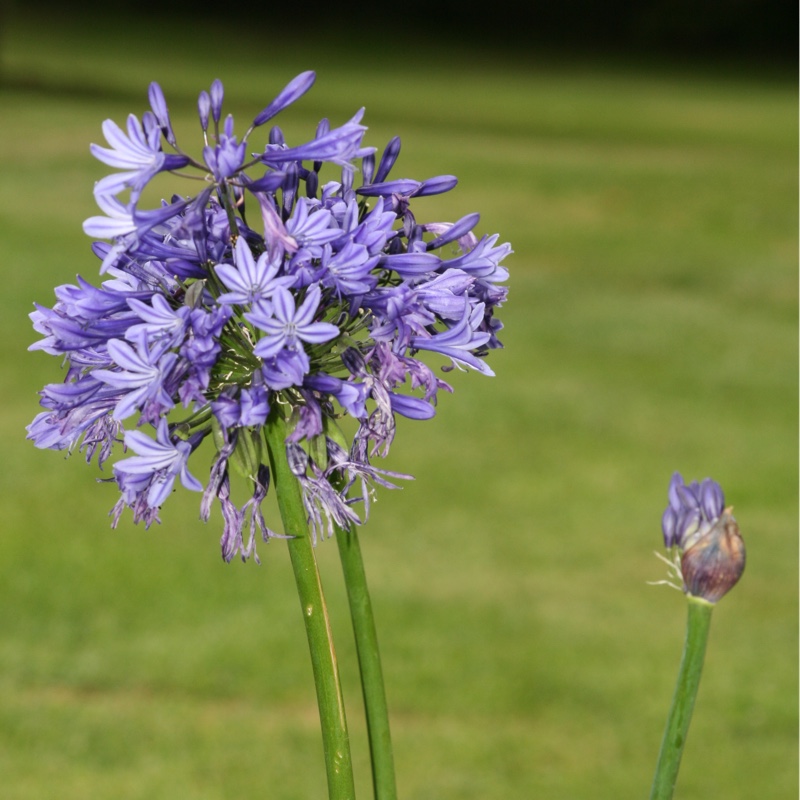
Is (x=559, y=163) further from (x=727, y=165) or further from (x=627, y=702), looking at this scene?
(x=627, y=702)

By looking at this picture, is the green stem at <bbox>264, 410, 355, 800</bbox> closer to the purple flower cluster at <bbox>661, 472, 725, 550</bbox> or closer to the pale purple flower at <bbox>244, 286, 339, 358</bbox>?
the pale purple flower at <bbox>244, 286, 339, 358</bbox>

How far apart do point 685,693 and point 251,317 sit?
25.0 inches

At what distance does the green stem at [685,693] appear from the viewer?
1.37m

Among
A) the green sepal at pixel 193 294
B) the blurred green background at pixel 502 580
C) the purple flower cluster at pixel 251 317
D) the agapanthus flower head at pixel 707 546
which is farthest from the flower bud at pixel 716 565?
the blurred green background at pixel 502 580

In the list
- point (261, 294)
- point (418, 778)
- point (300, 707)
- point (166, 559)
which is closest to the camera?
point (261, 294)

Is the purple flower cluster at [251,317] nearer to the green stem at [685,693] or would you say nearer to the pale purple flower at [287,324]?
the pale purple flower at [287,324]

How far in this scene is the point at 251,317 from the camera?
1128 mm

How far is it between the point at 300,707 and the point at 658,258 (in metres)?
9.11

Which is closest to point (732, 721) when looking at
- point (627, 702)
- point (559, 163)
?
point (627, 702)

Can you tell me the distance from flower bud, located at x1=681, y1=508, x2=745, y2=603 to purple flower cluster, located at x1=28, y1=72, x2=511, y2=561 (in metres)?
0.35

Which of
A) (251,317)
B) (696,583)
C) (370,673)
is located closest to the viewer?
(251,317)

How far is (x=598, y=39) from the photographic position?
40781mm

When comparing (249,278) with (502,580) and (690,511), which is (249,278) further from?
(502,580)

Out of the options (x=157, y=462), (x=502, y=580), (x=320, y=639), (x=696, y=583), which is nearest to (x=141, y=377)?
(x=157, y=462)
